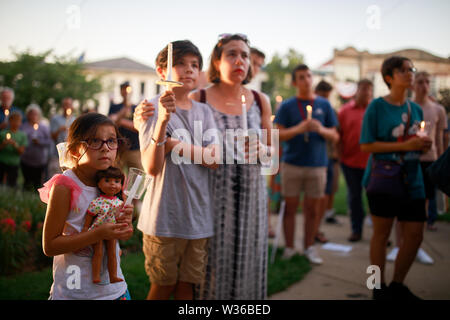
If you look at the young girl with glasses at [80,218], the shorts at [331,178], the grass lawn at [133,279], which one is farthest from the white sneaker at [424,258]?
the young girl with glasses at [80,218]

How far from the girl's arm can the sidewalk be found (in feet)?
7.51

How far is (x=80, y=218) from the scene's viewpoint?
1.70 meters

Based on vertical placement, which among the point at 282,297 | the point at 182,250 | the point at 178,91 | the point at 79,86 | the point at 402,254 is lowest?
the point at 282,297

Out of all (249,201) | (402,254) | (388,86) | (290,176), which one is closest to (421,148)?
(388,86)

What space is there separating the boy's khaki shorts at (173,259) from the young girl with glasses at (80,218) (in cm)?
49

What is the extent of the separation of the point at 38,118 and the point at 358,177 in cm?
552

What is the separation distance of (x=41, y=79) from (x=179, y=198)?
22809 millimetres

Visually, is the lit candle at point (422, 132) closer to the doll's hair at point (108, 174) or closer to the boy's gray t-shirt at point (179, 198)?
the boy's gray t-shirt at point (179, 198)

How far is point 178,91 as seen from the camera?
92.7 inches

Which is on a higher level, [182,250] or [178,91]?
[178,91]

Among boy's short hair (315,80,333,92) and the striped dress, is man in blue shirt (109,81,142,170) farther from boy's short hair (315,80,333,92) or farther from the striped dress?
boy's short hair (315,80,333,92)

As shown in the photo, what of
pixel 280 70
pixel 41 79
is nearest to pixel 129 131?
pixel 41 79

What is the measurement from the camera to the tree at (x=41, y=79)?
21156 mm
